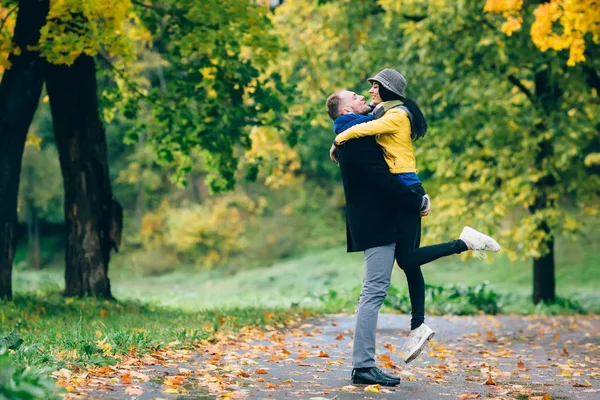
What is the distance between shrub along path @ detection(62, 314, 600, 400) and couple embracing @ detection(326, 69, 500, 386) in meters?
0.39

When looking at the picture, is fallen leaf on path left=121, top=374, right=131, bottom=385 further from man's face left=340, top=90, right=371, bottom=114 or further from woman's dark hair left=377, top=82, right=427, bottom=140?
woman's dark hair left=377, top=82, right=427, bottom=140

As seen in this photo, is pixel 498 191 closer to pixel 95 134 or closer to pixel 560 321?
pixel 560 321

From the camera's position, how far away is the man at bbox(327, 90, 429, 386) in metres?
5.96

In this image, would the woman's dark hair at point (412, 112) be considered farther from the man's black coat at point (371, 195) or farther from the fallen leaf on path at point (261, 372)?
the fallen leaf on path at point (261, 372)

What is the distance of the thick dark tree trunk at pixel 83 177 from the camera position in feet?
40.5

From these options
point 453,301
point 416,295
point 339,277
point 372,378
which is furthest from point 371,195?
point 339,277

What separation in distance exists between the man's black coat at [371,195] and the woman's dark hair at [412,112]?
0.30 meters

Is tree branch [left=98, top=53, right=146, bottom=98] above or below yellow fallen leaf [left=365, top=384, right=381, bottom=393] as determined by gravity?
above

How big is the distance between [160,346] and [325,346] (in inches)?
82.1

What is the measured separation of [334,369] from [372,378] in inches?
37.0

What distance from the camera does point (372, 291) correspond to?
605 cm

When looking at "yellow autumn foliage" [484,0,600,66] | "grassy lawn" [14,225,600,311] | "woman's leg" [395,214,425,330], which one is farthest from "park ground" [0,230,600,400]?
"grassy lawn" [14,225,600,311]

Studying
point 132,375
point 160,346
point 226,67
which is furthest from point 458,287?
point 132,375

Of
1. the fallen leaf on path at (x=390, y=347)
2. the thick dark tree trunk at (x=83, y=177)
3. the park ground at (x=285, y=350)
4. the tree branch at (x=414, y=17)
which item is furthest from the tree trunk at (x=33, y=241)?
the fallen leaf on path at (x=390, y=347)
